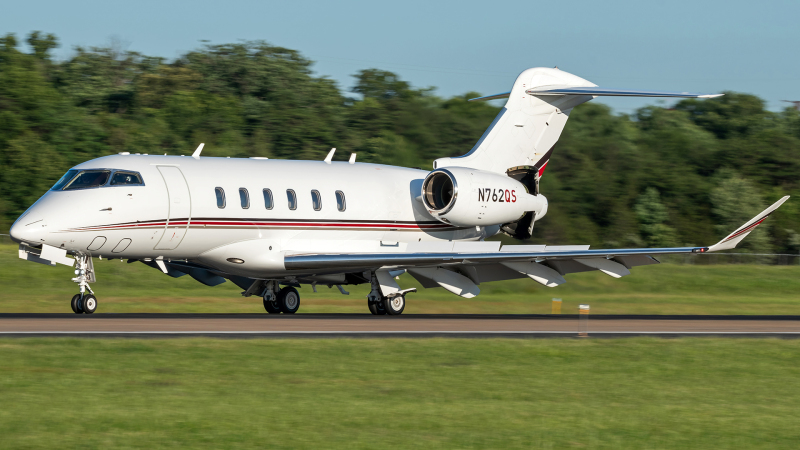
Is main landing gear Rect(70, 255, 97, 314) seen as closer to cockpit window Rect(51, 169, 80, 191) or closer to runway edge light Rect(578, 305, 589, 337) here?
cockpit window Rect(51, 169, 80, 191)

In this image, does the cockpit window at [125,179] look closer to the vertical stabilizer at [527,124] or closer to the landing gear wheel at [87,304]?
the landing gear wheel at [87,304]

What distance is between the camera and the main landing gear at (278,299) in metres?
24.3

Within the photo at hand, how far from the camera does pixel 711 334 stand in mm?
18016

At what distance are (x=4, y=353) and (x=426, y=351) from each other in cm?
571

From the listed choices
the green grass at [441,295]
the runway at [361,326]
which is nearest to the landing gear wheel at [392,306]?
the runway at [361,326]

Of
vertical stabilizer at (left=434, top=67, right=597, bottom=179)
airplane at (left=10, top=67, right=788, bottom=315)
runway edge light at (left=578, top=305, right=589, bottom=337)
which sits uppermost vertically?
vertical stabilizer at (left=434, top=67, right=597, bottom=179)

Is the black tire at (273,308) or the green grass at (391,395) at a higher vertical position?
the green grass at (391,395)

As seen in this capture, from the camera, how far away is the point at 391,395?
1120 centimetres

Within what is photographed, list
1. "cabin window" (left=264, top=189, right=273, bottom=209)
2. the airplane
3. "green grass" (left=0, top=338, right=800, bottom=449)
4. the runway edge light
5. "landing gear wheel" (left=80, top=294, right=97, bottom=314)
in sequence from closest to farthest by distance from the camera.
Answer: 1. "green grass" (left=0, top=338, right=800, bottom=449)
2. the runway edge light
3. "landing gear wheel" (left=80, top=294, right=97, bottom=314)
4. the airplane
5. "cabin window" (left=264, top=189, right=273, bottom=209)

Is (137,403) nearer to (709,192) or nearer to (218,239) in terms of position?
(218,239)

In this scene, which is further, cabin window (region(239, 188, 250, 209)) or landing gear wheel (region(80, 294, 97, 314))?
cabin window (region(239, 188, 250, 209))

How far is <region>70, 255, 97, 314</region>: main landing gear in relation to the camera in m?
19.4

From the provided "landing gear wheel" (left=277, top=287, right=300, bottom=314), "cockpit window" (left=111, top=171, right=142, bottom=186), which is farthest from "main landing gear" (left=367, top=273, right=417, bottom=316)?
"cockpit window" (left=111, top=171, right=142, bottom=186)

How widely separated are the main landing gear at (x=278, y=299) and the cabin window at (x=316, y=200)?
2.47m
